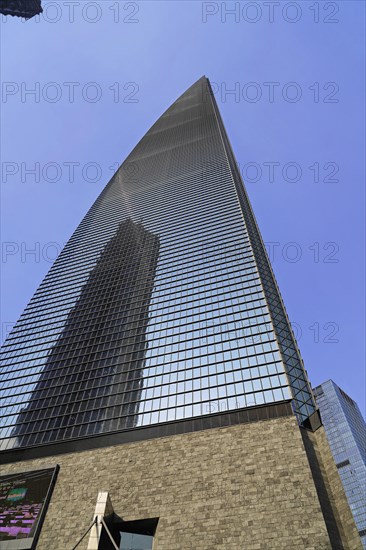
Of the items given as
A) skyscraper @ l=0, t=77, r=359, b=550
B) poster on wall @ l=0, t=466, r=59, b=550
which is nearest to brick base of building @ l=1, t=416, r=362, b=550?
skyscraper @ l=0, t=77, r=359, b=550

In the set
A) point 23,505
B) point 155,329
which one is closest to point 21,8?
point 155,329

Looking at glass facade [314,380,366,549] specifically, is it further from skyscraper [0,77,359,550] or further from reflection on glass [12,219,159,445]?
reflection on glass [12,219,159,445]

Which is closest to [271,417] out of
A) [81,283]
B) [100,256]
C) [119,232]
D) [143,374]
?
[143,374]

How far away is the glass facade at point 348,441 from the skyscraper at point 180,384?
385ft

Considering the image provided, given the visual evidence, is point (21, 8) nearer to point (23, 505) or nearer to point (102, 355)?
point (102, 355)

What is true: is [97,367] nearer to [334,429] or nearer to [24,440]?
[24,440]

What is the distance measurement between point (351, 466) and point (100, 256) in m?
133

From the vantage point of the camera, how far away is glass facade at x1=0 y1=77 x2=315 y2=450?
5531 centimetres

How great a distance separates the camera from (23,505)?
46719 mm

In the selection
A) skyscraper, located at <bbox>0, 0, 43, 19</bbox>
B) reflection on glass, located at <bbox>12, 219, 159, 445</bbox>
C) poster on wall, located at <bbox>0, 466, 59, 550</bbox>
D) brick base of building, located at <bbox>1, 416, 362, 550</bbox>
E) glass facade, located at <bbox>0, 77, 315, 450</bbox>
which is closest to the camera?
brick base of building, located at <bbox>1, 416, 362, 550</bbox>

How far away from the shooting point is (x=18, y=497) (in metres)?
48.0

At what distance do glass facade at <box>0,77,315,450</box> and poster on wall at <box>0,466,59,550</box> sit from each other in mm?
7279

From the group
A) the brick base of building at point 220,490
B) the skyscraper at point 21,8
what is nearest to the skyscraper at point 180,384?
the brick base of building at point 220,490

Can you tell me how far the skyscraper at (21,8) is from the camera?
99.8 m
